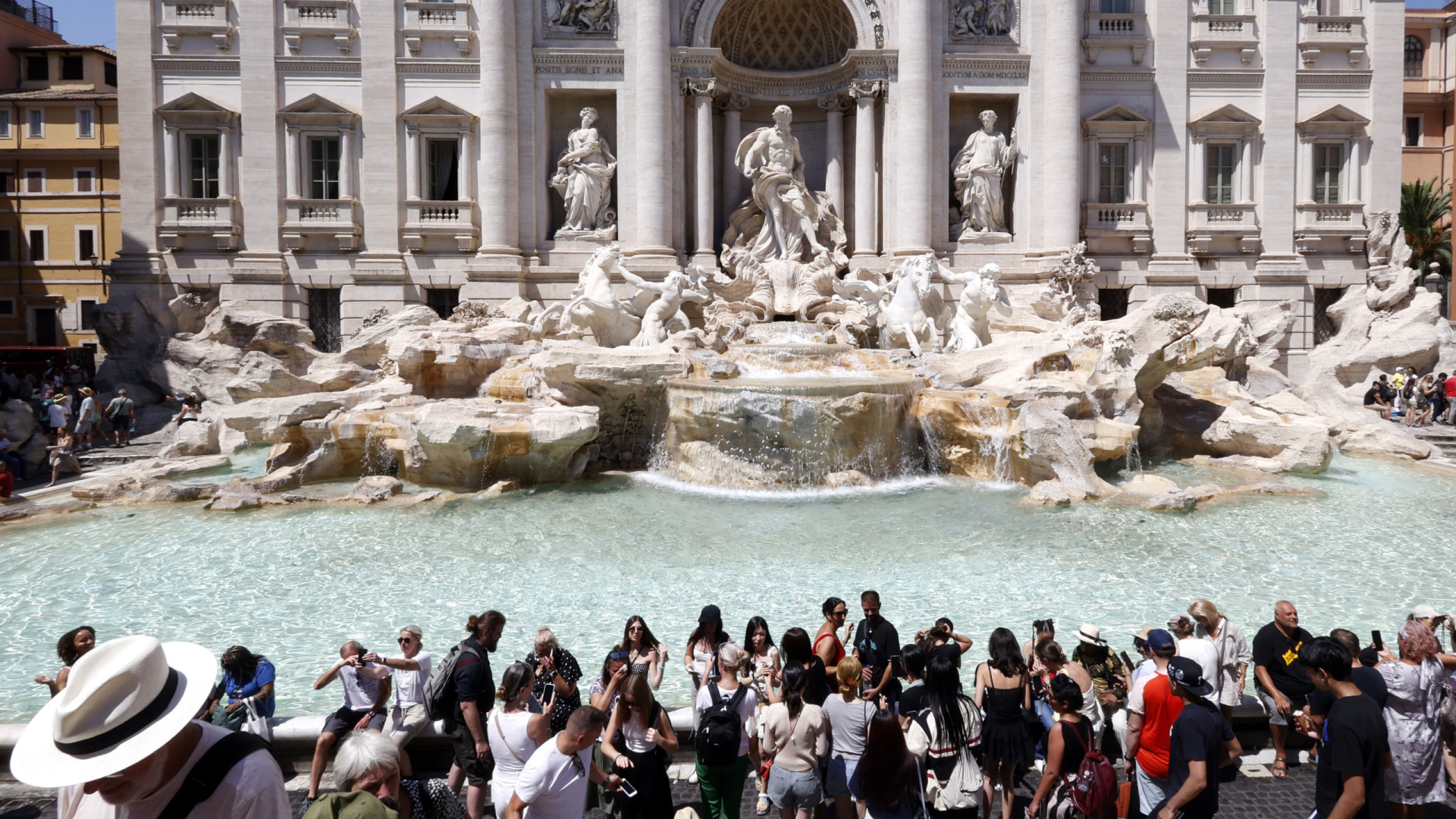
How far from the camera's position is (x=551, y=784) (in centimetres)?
312

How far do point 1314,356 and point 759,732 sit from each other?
19522 mm

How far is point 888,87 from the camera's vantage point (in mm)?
18406

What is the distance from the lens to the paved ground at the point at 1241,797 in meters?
4.01

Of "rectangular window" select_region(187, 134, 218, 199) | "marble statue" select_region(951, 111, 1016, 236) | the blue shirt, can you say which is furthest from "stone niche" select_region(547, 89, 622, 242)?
the blue shirt

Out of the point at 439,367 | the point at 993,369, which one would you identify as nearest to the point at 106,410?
the point at 439,367

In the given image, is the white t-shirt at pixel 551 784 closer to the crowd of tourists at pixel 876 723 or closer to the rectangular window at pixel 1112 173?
the crowd of tourists at pixel 876 723

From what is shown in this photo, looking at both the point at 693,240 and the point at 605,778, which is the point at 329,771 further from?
the point at 693,240

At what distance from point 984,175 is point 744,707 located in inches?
675

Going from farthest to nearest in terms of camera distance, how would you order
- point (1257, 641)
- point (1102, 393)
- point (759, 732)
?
1. point (1102, 393)
2. point (1257, 641)
3. point (759, 732)

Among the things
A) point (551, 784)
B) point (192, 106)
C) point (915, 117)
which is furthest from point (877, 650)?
point (192, 106)

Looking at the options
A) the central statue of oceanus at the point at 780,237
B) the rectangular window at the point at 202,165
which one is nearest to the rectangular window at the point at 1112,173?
the central statue of oceanus at the point at 780,237

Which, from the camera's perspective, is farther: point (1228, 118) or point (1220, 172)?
point (1220, 172)

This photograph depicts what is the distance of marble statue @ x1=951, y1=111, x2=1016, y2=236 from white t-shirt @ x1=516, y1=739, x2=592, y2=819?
1761 centimetres

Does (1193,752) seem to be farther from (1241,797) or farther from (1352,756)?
(1241,797)
